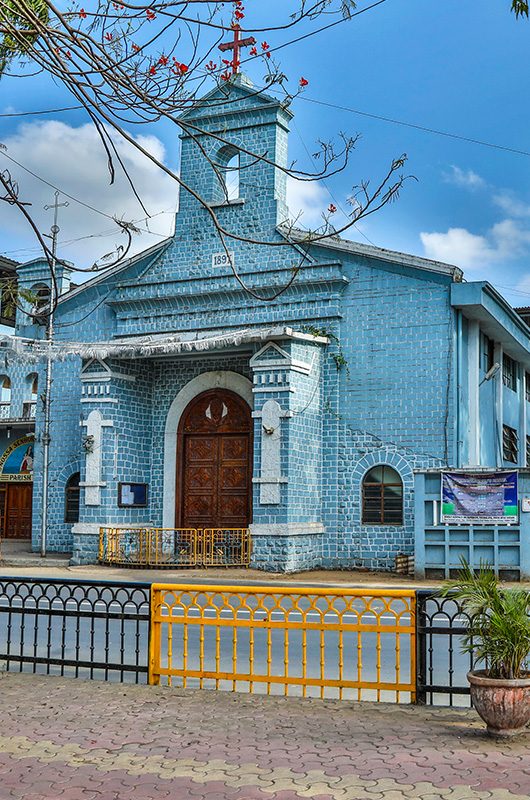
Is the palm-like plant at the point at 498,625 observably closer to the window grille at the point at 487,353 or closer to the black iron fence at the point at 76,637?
the black iron fence at the point at 76,637

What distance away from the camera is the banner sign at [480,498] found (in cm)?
2111

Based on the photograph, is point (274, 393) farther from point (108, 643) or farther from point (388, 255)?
point (108, 643)

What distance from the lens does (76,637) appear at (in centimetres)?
1020

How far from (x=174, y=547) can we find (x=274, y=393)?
5.37 metres

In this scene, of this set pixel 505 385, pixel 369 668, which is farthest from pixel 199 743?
pixel 505 385

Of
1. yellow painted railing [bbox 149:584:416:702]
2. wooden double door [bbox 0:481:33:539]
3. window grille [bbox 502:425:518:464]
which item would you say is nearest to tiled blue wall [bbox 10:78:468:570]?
window grille [bbox 502:425:518:464]

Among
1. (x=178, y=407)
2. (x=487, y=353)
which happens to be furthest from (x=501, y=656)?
(x=487, y=353)

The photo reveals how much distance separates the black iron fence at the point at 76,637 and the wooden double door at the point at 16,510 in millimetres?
21029

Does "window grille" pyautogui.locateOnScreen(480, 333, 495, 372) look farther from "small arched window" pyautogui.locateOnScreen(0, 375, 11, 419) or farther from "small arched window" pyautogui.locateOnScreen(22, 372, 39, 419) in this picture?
"small arched window" pyautogui.locateOnScreen(0, 375, 11, 419)

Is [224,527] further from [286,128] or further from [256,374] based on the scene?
[286,128]

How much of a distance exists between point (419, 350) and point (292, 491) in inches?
179

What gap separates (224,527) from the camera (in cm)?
2533

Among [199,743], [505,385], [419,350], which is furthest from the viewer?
[505,385]

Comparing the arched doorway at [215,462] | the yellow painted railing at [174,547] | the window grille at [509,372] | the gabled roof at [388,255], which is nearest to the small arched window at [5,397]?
the arched doorway at [215,462]
